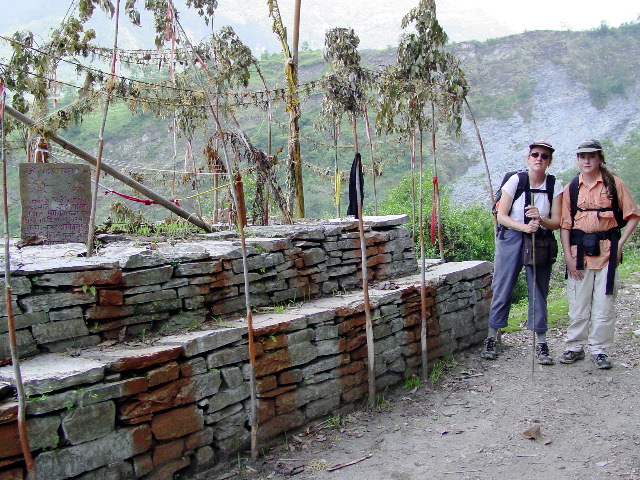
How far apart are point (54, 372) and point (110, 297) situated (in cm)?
75

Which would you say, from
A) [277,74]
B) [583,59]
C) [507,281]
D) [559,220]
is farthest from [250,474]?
[583,59]

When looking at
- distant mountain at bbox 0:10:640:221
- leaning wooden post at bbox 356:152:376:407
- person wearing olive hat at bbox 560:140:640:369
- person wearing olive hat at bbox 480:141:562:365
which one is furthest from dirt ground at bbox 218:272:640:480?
distant mountain at bbox 0:10:640:221

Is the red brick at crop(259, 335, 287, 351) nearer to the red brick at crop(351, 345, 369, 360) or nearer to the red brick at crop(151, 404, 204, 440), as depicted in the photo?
the red brick at crop(151, 404, 204, 440)

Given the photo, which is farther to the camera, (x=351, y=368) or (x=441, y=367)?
(x=441, y=367)

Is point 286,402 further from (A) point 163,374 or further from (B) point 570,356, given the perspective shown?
(B) point 570,356

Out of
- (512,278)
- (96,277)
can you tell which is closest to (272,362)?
(96,277)

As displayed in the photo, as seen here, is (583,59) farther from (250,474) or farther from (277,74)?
(250,474)

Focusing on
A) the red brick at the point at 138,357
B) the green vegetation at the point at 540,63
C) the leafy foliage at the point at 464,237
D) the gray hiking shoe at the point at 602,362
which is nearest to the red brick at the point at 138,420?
the red brick at the point at 138,357

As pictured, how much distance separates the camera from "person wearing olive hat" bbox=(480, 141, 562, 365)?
18.0 ft

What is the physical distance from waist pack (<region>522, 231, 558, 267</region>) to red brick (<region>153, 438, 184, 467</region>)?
346 cm

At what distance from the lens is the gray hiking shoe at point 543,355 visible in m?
5.79

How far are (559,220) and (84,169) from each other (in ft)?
13.5

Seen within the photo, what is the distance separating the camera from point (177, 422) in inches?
151

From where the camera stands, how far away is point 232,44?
951 centimetres
